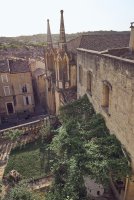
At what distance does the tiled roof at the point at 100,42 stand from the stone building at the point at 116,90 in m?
3.58

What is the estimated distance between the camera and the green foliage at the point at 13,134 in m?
20.1

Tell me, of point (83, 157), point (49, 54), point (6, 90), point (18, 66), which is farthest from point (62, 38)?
point (83, 157)

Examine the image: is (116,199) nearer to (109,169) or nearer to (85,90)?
(109,169)

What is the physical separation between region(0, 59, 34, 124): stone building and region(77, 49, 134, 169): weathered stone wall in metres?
16.8

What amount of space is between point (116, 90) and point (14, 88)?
22.1 metres

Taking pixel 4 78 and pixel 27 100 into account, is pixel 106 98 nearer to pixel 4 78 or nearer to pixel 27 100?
pixel 4 78

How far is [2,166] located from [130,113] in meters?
12.7

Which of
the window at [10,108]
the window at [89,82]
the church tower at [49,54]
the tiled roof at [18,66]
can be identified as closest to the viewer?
the window at [89,82]

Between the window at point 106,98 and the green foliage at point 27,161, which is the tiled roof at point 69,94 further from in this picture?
the window at point 106,98

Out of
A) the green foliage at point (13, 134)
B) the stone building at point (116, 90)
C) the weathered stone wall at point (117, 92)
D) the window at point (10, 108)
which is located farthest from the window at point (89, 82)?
the window at point (10, 108)

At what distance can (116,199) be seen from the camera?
13.6 m

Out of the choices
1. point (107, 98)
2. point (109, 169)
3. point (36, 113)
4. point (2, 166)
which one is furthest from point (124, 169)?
point (36, 113)

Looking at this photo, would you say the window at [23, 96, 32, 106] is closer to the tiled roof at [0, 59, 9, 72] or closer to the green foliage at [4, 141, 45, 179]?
the tiled roof at [0, 59, 9, 72]

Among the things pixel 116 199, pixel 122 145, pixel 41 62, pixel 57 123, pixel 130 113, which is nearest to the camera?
pixel 130 113
